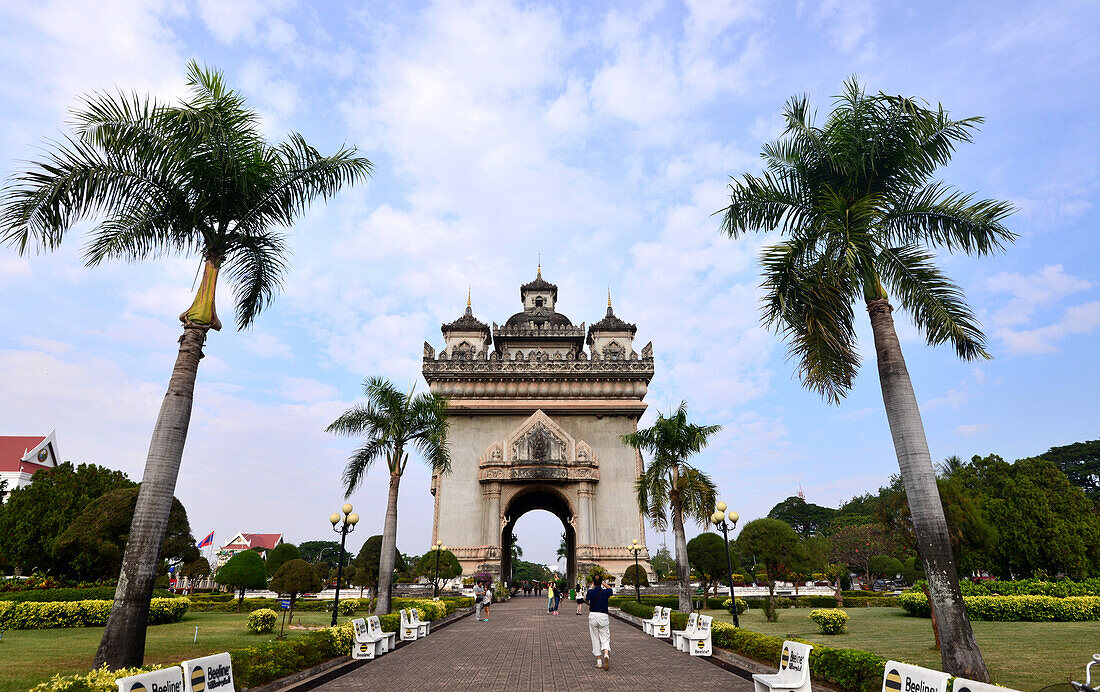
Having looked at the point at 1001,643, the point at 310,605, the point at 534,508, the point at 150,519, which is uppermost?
the point at 534,508

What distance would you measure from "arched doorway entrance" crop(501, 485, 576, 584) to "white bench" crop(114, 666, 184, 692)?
37712 mm

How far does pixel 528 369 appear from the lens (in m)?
47.8

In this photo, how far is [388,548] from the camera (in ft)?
69.0

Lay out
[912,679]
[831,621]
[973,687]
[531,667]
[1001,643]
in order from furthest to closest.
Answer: [831,621] < [1001,643] < [531,667] < [912,679] < [973,687]

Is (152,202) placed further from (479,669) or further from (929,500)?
(929,500)

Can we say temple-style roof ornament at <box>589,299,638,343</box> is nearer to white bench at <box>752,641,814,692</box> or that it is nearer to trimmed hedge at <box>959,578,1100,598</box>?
trimmed hedge at <box>959,578,1100,598</box>

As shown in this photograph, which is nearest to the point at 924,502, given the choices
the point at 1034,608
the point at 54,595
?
the point at 1034,608

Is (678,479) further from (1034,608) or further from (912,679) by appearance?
(912,679)

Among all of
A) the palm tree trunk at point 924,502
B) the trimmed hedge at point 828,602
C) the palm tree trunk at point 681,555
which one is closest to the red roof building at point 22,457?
the palm tree trunk at point 681,555

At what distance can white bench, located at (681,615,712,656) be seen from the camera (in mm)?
13500

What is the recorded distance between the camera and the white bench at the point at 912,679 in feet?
17.9

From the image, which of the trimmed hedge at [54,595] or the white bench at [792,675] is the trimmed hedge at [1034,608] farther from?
the trimmed hedge at [54,595]

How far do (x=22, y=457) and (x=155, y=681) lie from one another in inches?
2692

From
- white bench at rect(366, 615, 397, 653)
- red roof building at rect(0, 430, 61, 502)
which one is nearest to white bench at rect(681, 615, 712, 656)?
white bench at rect(366, 615, 397, 653)
